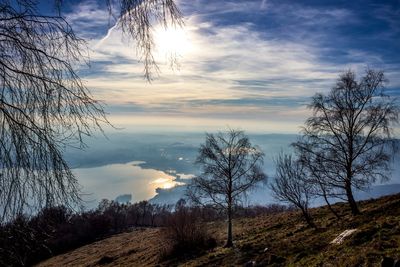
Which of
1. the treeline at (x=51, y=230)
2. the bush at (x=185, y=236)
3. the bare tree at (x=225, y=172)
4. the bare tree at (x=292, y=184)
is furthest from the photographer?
the bare tree at (x=225, y=172)

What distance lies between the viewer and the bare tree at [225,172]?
77.7 ft

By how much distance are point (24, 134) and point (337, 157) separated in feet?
63.9

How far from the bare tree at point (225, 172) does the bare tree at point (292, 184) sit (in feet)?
12.7

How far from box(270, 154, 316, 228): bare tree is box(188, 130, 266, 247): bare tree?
12.7 feet

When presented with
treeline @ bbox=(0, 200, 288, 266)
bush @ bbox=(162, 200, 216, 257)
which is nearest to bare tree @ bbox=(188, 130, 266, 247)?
treeline @ bbox=(0, 200, 288, 266)

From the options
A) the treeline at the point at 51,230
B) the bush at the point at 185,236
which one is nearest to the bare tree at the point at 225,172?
the treeline at the point at 51,230

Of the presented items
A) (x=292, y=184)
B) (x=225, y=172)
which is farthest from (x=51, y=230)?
(x=225, y=172)

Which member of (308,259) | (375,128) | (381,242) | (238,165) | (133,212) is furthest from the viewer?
(133,212)

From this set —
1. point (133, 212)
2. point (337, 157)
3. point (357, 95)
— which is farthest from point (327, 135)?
point (133, 212)

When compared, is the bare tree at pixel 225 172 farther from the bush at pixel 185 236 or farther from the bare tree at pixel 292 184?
the bare tree at pixel 292 184

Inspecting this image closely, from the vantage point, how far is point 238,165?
78.4 feet

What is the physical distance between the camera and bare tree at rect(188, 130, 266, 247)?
23.7m

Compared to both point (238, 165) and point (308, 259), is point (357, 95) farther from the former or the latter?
point (308, 259)

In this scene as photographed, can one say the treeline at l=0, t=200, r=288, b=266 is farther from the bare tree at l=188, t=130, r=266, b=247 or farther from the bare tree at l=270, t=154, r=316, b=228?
→ the bare tree at l=270, t=154, r=316, b=228
